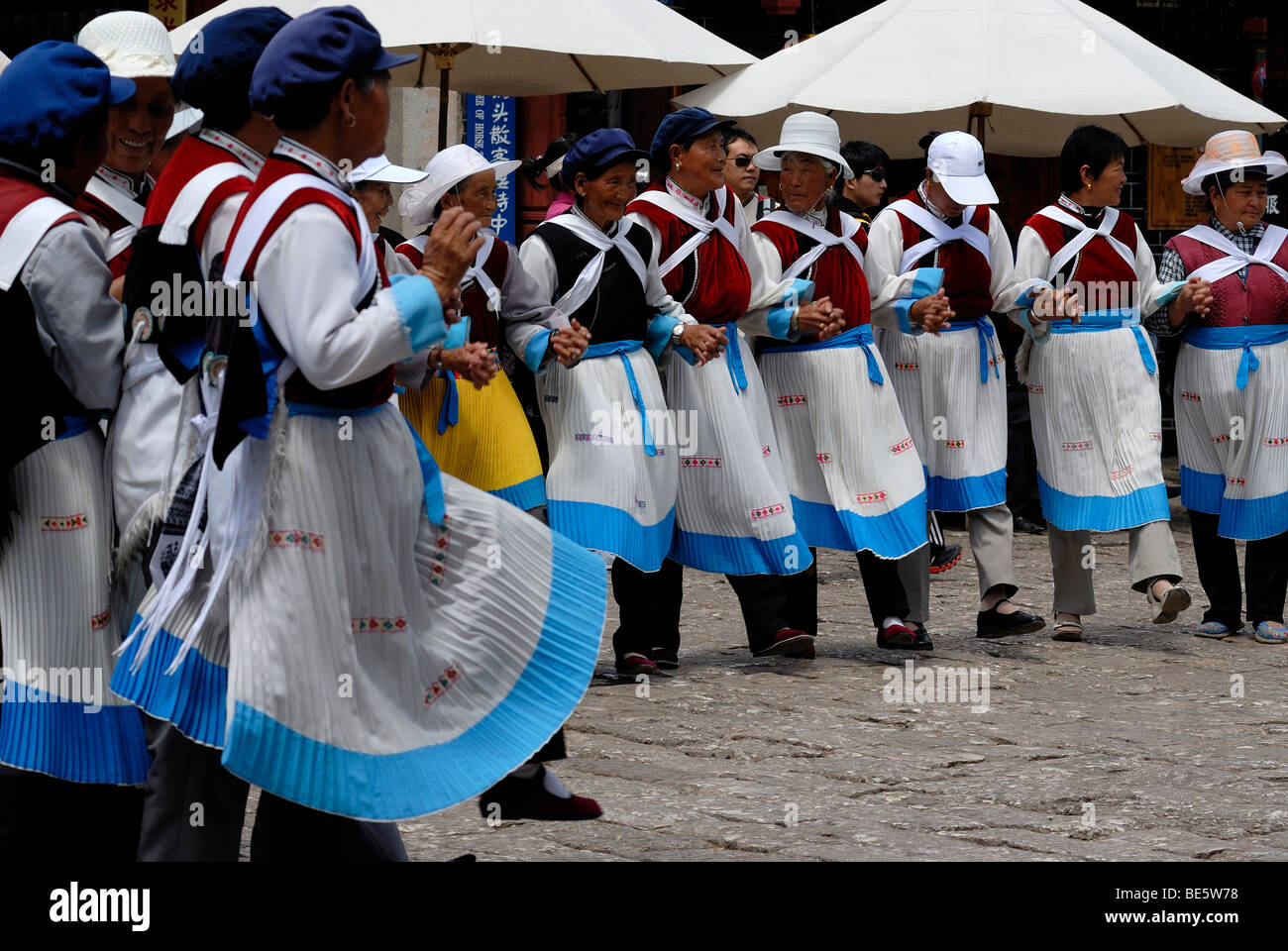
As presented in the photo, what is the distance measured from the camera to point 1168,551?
777 cm

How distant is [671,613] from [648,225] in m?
1.43

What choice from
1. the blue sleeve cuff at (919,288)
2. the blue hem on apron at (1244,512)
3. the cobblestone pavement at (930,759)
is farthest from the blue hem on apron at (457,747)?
the blue hem on apron at (1244,512)

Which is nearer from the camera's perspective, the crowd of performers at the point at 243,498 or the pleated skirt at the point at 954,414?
the crowd of performers at the point at 243,498

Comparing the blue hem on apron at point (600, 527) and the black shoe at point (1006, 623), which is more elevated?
the blue hem on apron at point (600, 527)

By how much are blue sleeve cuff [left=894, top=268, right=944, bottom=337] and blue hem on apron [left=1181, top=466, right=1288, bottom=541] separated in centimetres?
150

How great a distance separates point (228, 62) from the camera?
12.2ft

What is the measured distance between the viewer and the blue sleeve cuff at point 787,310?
23.9ft

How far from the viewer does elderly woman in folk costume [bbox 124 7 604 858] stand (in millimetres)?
3252

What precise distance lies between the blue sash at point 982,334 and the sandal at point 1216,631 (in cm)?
138

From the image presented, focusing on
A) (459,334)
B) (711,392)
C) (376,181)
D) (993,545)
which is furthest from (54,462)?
(993,545)

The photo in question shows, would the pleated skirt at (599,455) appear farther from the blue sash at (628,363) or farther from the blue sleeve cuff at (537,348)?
the blue sleeve cuff at (537,348)

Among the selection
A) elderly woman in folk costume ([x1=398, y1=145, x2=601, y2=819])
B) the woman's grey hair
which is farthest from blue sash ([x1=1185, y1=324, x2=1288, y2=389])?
elderly woman in folk costume ([x1=398, y1=145, x2=601, y2=819])

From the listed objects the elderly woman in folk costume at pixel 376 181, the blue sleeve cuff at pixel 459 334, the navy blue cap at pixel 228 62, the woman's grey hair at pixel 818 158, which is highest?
the woman's grey hair at pixel 818 158
